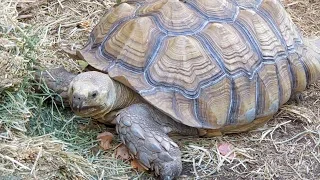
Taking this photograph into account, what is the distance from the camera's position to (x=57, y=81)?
4.46 m

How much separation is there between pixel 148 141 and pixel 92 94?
0.43m

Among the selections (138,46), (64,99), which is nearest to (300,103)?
(138,46)

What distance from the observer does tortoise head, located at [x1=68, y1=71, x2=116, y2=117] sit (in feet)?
13.3

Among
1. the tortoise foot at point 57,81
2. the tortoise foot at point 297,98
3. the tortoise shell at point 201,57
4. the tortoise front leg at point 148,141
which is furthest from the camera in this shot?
the tortoise foot at point 297,98

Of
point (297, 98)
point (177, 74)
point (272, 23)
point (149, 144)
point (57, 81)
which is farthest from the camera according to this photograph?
point (297, 98)

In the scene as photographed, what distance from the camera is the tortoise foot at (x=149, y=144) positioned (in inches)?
159

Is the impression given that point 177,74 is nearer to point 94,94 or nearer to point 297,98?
point 94,94

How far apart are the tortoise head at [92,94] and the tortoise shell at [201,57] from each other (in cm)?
10

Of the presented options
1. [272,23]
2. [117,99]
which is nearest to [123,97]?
→ [117,99]

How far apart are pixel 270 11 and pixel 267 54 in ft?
1.18

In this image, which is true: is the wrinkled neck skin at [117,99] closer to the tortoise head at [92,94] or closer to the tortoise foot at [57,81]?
the tortoise head at [92,94]

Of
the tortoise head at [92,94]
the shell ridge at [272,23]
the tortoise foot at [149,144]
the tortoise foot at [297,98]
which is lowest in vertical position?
the tortoise foot at [297,98]

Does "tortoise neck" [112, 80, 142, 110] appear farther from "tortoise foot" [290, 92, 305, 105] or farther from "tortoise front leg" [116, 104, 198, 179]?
"tortoise foot" [290, 92, 305, 105]

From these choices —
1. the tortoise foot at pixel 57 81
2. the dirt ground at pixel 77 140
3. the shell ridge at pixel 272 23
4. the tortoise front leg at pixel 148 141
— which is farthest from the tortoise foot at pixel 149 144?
the shell ridge at pixel 272 23
